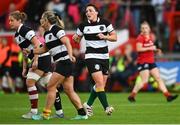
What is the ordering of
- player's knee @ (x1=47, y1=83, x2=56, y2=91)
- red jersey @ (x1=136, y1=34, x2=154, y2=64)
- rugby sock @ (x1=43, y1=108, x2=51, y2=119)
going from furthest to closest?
red jersey @ (x1=136, y1=34, x2=154, y2=64) < rugby sock @ (x1=43, y1=108, x2=51, y2=119) < player's knee @ (x1=47, y1=83, x2=56, y2=91)

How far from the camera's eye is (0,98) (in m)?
23.3

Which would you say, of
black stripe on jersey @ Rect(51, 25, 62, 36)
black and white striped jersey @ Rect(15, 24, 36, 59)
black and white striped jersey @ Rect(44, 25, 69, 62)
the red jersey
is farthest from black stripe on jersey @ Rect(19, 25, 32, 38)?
the red jersey

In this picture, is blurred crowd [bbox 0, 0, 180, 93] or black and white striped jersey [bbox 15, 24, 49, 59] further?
blurred crowd [bbox 0, 0, 180, 93]

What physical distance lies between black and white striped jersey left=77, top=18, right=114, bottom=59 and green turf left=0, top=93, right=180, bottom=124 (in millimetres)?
1371

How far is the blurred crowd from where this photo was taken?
90.8ft

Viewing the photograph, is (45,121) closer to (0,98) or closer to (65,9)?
(0,98)

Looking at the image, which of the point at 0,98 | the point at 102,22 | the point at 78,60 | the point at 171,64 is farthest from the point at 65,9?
the point at 102,22

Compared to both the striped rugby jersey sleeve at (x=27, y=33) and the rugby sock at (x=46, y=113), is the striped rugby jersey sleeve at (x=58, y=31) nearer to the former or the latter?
the striped rugby jersey sleeve at (x=27, y=33)

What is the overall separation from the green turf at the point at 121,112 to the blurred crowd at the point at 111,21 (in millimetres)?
4899

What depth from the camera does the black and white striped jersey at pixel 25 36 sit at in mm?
15977

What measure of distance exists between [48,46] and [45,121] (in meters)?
1.57

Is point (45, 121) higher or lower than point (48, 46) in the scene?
lower

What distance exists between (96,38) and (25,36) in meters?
1.54

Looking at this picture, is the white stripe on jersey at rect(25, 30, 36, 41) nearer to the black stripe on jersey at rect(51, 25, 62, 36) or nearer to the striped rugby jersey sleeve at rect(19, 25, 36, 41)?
the striped rugby jersey sleeve at rect(19, 25, 36, 41)
